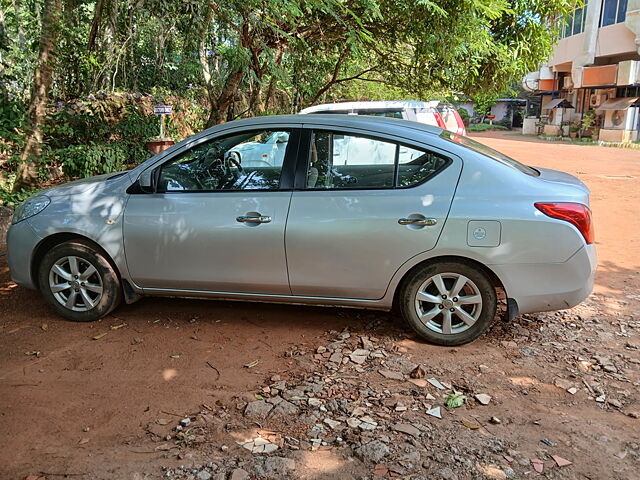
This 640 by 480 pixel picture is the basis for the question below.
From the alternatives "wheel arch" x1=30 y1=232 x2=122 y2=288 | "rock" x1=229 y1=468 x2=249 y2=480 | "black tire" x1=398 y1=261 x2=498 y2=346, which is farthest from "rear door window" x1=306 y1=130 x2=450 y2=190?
"rock" x1=229 y1=468 x2=249 y2=480

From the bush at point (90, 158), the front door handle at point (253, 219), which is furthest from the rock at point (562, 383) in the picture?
the bush at point (90, 158)

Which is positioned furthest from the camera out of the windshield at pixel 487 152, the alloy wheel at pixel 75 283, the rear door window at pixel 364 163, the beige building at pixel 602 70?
the beige building at pixel 602 70

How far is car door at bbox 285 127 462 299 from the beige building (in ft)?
87.0

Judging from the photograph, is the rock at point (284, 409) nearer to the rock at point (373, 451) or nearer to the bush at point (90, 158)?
the rock at point (373, 451)

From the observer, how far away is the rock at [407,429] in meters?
3.11

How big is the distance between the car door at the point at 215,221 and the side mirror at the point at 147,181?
46mm

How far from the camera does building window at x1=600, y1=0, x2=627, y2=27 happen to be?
30281 millimetres

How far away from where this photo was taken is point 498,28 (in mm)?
10242

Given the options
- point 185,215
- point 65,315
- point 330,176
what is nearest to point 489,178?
point 330,176

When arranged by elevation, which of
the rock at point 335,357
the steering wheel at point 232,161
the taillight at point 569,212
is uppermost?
the steering wheel at point 232,161

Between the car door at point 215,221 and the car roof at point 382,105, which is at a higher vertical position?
the car roof at point 382,105

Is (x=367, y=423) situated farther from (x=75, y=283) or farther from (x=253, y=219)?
(x=75, y=283)

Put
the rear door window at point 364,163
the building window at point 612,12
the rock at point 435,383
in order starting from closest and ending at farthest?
the rock at point 435,383
the rear door window at point 364,163
the building window at point 612,12

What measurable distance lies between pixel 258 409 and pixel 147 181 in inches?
81.6
